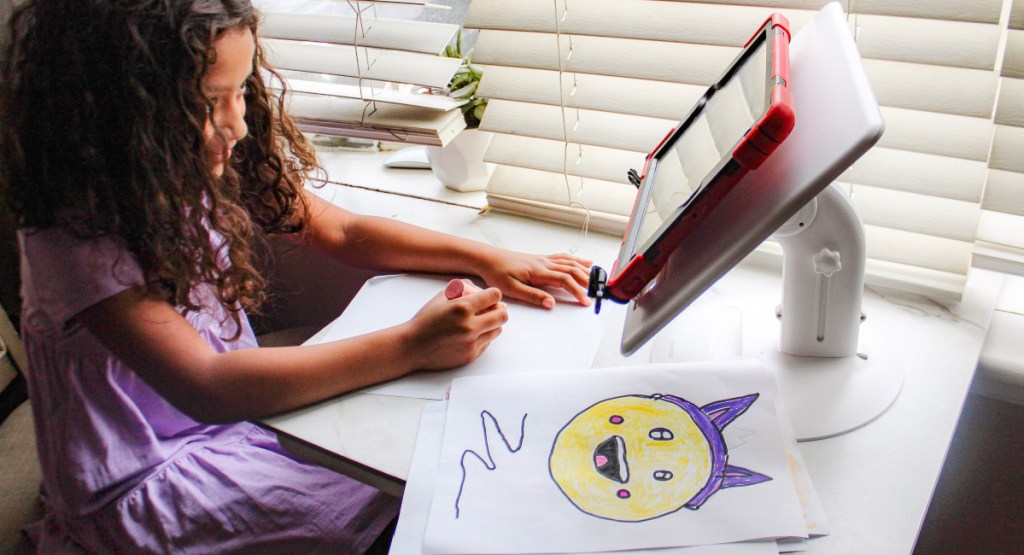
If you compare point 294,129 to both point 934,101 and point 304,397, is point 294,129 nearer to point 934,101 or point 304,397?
point 304,397

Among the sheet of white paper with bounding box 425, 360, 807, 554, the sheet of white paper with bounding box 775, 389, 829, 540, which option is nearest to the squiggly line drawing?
the sheet of white paper with bounding box 425, 360, 807, 554

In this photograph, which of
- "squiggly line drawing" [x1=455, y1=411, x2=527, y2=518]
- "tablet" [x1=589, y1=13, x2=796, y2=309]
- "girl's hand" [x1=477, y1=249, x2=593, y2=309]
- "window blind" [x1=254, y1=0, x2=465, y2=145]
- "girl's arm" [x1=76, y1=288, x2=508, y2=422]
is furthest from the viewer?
"window blind" [x1=254, y1=0, x2=465, y2=145]

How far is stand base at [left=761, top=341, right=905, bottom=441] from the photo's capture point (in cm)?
64

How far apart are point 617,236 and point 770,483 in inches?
19.0

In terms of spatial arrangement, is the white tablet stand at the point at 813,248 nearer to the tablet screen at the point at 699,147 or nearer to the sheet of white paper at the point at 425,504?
the tablet screen at the point at 699,147

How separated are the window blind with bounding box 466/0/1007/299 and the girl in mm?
195

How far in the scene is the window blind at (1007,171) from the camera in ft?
2.34

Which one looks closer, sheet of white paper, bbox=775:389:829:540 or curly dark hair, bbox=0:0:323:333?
sheet of white paper, bbox=775:389:829:540

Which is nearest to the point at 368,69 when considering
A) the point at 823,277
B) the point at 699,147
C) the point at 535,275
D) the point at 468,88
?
the point at 468,88

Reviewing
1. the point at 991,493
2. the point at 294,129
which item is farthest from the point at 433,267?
the point at 991,493

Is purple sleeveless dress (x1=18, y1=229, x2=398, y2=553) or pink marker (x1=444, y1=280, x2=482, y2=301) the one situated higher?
pink marker (x1=444, y1=280, x2=482, y2=301)

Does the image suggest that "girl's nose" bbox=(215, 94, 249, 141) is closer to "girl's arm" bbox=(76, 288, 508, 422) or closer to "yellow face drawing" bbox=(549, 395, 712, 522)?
"girl's arm" bbox=(76, 288, 508, 422)

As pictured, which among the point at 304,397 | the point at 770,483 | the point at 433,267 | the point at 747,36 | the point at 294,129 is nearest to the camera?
the point at 770,483

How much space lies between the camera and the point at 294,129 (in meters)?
1.03
